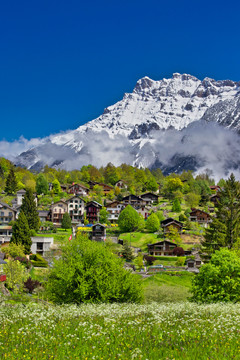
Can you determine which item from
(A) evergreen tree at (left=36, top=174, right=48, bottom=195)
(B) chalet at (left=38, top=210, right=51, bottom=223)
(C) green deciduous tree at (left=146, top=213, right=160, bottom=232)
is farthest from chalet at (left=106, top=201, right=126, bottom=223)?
(A) evergreen tree at (left=36, top=174, right=48, bottom=195)

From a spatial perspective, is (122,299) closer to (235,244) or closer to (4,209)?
(235,244)

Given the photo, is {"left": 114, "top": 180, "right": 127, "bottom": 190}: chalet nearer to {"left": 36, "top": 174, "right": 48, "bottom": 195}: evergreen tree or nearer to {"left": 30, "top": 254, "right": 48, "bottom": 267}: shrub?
{"left": 36, "top": 174, "right": 48, "bottom": 195}: evergreen tree

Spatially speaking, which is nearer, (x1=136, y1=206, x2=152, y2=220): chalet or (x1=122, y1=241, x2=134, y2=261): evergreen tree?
(x1=122, y1=241, x2=134, y2=261): evergreen tree

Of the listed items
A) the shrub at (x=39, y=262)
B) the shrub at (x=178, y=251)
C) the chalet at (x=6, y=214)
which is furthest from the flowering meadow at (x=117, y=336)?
the chalet at (x=6, y=214)

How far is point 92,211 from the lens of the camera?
10425 centimetres

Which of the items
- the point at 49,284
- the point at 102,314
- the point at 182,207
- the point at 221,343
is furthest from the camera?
the point at 182,207

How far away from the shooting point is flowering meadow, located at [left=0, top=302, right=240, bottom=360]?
10766 mm

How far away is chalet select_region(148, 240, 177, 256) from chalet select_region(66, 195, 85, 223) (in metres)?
33.2

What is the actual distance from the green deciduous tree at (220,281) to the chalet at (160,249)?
152 ft

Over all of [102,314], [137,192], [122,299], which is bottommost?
[122,299]

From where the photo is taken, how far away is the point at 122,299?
30.0m

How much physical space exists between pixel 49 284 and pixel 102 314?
16.7m

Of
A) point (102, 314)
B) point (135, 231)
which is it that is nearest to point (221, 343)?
point (102, 314)

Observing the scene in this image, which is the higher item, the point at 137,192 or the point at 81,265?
the point at 137,192
